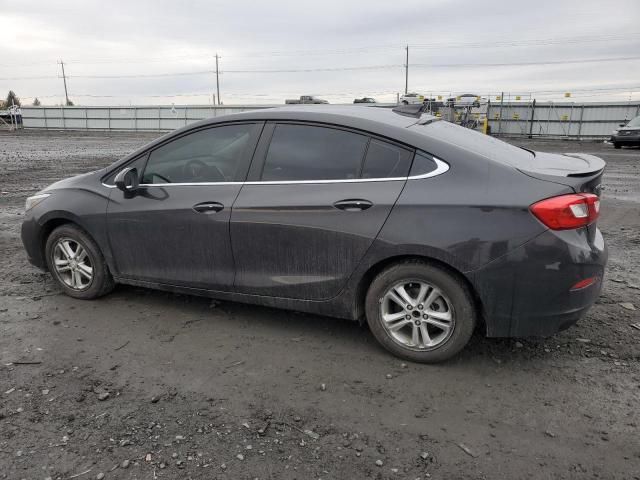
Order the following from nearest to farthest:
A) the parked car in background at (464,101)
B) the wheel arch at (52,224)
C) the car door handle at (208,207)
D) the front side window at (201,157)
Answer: the car door handle at (208,207) → the front side window at (201,157) → the wheel arch at (52,224) → the parked car in background at (464,101)

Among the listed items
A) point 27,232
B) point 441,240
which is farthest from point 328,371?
point 27,232

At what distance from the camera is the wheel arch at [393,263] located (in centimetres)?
338

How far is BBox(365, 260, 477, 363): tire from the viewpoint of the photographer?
3.37 meters

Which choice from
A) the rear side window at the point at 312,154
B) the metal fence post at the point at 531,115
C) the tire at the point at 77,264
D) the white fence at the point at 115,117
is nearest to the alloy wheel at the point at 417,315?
the rear side window at the point at 312,154

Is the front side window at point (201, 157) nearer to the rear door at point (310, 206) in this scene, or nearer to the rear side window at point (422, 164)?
the rear door at point (310, 206)

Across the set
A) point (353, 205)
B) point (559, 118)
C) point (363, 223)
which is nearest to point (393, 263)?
point (363, 223)

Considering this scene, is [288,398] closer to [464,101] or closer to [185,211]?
[185,211]

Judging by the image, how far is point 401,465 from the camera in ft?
8.58

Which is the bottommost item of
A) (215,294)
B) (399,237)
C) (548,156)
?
(215,294)

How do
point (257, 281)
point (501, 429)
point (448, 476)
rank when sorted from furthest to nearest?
point (257, 281), point (501, 429), point (448, 476)

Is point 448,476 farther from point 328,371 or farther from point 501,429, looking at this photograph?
point 328,371

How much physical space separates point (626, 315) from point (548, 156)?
1495mm

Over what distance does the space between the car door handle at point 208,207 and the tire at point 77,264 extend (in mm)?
1206

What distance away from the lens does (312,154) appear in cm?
380
